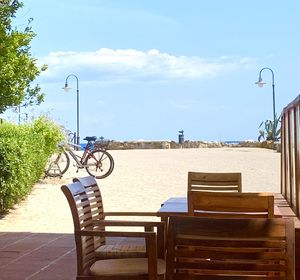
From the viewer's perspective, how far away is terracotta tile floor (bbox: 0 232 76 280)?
4.75 m

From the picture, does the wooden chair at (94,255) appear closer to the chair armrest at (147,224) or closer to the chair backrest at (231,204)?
the chair armrest at (147,224)

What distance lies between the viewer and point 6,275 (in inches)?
185

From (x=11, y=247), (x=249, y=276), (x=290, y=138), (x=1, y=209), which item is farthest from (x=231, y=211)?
(x=1, y=209)

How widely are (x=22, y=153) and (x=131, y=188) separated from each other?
12.0 ft

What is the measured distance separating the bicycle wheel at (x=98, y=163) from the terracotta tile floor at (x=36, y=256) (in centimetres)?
624

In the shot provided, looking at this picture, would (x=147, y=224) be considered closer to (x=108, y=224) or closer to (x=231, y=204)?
(x=108, y=224)

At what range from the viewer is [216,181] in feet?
14.1

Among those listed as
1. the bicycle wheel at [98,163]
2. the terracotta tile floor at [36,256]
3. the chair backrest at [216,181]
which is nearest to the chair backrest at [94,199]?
the chair backrest at [216,181]

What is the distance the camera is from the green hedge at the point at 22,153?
305 inches

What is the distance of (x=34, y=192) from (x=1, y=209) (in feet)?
7.43

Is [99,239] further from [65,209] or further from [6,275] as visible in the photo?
[65,209]

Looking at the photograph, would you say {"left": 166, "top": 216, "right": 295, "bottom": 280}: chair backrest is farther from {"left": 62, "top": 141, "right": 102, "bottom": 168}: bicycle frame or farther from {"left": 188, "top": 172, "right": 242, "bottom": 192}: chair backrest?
{"left": 62, "top": 141, "right": 102, "bottom": 168}: bicycle frame

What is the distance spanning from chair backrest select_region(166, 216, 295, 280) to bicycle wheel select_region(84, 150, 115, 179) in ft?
36.3

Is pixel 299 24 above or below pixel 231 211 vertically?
above
